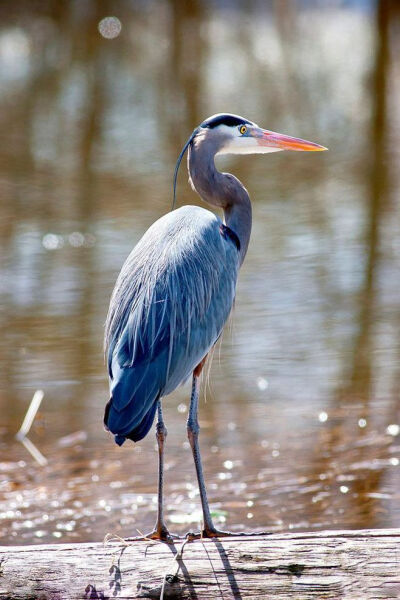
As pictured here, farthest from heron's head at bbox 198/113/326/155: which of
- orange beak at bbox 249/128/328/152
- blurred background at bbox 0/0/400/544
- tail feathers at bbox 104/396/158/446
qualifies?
blurred background at bbox 0/0/400/544

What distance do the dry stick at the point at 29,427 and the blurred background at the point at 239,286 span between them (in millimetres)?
33

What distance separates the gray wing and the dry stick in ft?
5.51

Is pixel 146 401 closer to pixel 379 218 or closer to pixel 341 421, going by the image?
pixel 341 421

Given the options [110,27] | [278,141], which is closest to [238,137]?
[278,141]

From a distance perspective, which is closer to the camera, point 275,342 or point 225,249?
point 225,249

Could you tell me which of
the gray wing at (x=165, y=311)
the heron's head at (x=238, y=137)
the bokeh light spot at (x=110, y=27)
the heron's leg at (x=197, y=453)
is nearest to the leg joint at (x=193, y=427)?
the heron's leg at (x=197, y=453)

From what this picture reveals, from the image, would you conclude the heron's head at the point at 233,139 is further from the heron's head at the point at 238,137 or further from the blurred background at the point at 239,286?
the blurred background at the point at 239,286

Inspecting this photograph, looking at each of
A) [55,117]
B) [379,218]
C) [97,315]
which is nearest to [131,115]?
[55,117]

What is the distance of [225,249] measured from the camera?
3.58 m

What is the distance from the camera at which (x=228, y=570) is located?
2754 millimetres

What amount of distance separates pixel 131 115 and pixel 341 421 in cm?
936

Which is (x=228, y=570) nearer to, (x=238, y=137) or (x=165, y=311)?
(x=165, y=311)

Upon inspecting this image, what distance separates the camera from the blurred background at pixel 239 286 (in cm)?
461

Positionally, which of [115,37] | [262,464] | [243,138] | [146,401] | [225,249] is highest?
[115,37]
